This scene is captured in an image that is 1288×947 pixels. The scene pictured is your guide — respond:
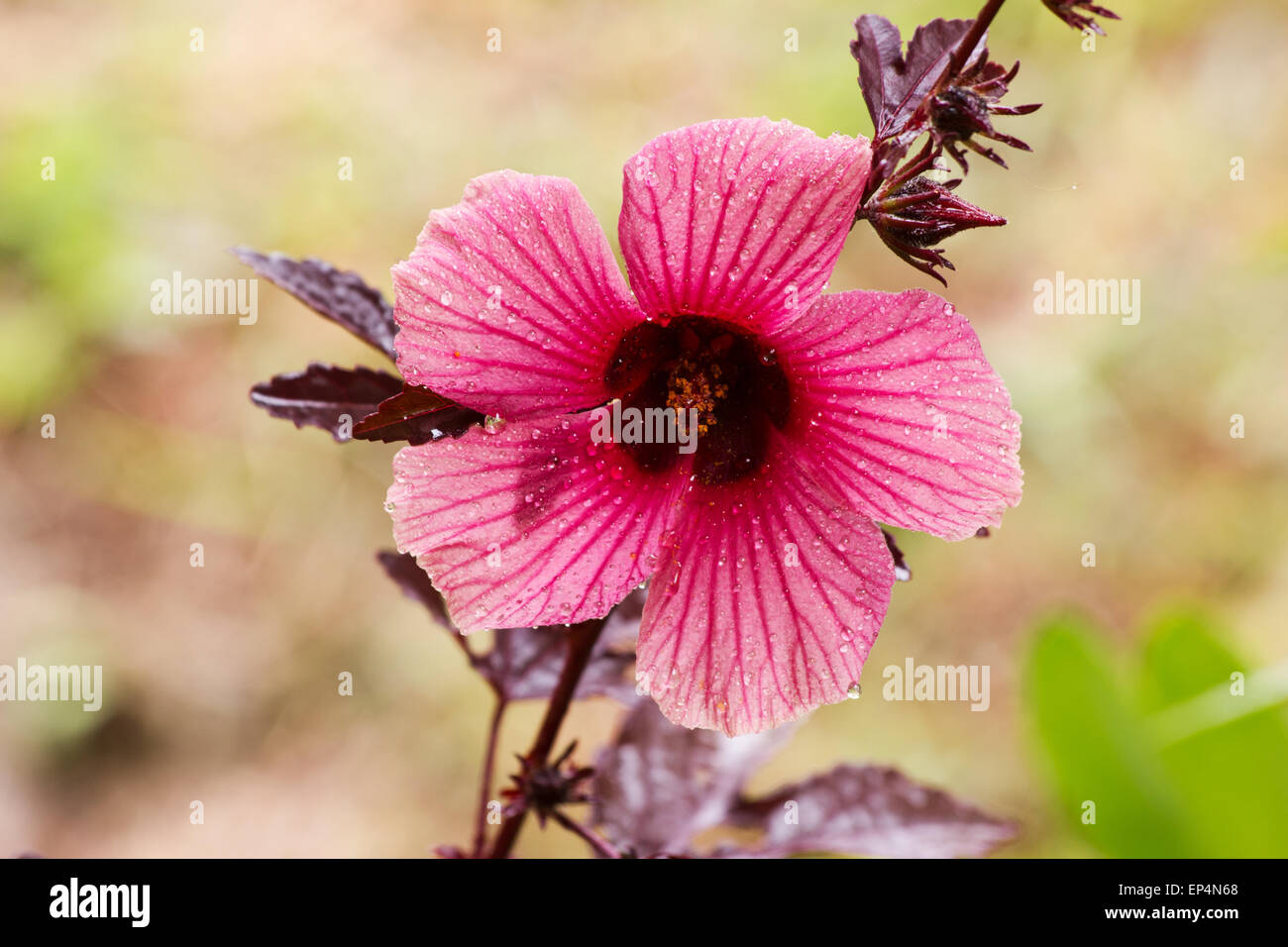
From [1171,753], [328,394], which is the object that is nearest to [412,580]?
[328,394]

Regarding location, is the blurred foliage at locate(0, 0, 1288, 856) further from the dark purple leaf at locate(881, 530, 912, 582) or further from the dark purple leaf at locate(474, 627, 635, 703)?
the dark purple leaf at locate(881, 530, 912, 582)

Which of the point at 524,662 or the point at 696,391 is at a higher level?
the point at 696,391

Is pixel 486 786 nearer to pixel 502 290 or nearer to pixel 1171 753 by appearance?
pixel 502 290

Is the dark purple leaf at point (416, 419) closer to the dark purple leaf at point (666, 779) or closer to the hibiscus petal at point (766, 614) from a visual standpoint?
the hibiscus petal at point (766, 614)

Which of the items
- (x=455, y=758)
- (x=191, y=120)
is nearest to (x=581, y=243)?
(x=455, y=758)

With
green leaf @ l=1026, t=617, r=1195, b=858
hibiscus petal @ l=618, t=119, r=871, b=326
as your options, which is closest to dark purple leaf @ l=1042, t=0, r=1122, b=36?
hibiscus petal @ l=618, t=119, r=871, b=326

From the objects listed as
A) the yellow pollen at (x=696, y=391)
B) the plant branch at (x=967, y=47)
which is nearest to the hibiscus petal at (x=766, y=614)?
the yellow pollen at (x=696, y=391)
